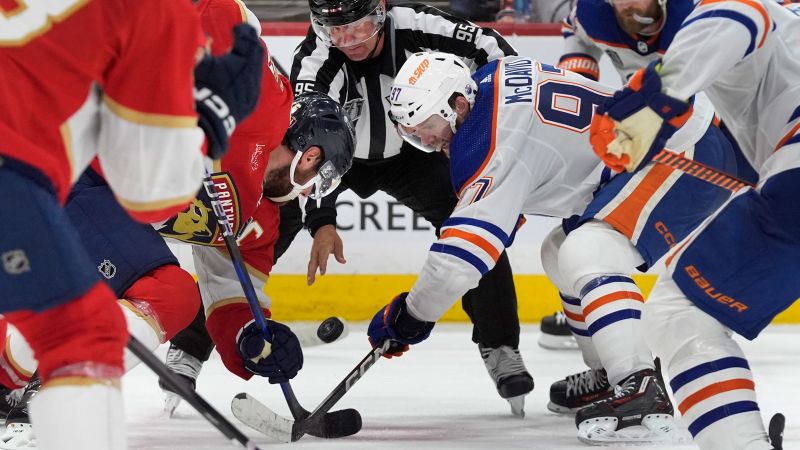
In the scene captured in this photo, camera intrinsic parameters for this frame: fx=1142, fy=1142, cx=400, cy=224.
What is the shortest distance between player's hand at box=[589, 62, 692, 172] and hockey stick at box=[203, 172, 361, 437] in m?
0.92

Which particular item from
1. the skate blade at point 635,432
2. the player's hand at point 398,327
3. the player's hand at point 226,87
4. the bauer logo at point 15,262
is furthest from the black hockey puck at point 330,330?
the bauer logo at point 15,262

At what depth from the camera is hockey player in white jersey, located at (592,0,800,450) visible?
1849 mm

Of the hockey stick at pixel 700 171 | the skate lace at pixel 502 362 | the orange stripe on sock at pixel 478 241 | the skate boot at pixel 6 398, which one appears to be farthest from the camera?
the skate lace at pixel 502 362

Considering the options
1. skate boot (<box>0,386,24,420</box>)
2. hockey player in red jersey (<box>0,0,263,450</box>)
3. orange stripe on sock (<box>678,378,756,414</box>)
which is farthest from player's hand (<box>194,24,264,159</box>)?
skate boot (<box>0,386,24,420</box>)

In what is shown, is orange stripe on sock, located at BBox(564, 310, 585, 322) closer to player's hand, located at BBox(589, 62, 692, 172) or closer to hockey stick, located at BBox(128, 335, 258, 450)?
→ player's hand, located at BBox(589, 62, 692, 172)

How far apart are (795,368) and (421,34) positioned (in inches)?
65.2

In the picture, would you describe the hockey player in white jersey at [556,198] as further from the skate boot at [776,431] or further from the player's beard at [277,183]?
the skate boot at [776,431]

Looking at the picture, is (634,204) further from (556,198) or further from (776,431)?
(776,431)

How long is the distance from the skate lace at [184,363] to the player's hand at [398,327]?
24.6 inches

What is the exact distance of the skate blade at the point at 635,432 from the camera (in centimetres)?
263

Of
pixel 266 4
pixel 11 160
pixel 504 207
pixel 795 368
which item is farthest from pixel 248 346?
pixel 266 4

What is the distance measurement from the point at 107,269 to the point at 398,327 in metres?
0.79

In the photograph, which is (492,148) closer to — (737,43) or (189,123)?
(737,43)

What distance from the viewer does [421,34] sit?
358 centimetres
